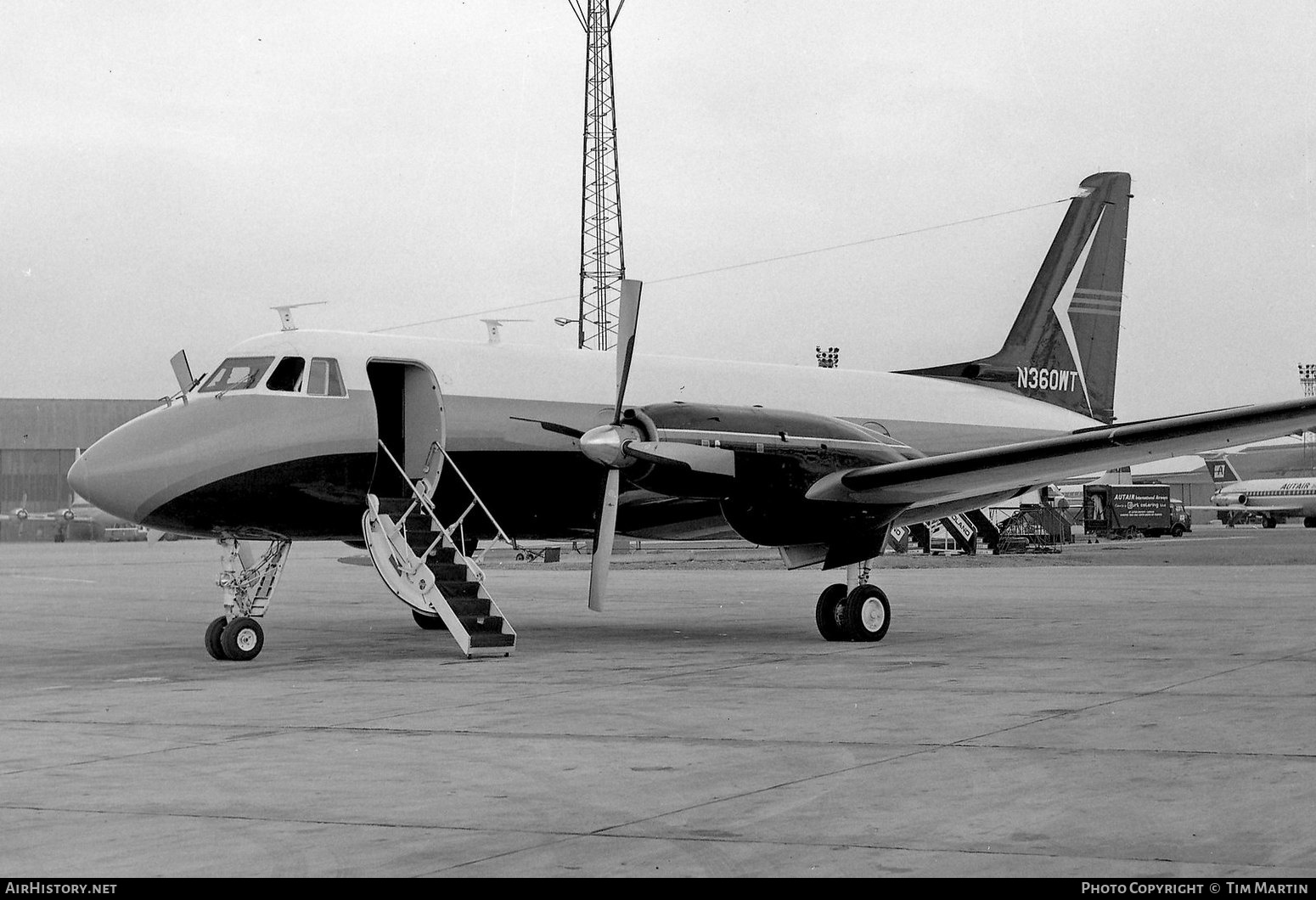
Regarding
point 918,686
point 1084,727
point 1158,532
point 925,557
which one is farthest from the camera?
point 1158,532

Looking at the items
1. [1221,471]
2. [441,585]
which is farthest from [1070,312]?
[1221,471]

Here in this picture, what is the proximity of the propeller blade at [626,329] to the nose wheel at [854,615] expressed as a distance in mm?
3516

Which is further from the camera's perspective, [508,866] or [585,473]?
[585,473]

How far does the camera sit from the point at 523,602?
25.9 meters

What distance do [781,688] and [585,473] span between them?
6108mm

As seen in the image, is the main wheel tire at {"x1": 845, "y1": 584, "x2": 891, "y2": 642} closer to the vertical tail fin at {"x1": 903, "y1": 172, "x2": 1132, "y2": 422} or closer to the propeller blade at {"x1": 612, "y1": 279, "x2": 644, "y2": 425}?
the propeller blade at {"x1": 612, "y1": 279, "x2": 644, "y2": 425}

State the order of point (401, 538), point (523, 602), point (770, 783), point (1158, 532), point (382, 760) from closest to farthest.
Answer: point (770, 783) → point (382, 760) → point (401, 538) → point (523, 602) → point (1158, 532)

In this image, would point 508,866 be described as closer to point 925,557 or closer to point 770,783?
point 770,783

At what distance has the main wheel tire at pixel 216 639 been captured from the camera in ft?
49.6

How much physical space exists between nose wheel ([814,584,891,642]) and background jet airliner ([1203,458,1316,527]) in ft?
238

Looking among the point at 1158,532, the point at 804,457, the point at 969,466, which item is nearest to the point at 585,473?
the point at 804,457

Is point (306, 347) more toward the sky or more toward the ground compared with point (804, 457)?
more toward the sky

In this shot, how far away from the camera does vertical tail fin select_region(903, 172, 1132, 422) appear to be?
76.0 feet

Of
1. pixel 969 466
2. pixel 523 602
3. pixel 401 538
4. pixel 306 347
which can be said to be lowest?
pixel 523 602
